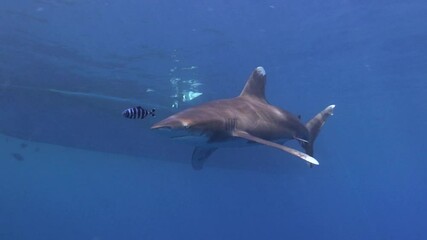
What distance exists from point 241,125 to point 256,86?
1.97 metres

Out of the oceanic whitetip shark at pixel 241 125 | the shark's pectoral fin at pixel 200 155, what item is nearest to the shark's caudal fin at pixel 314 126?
the oceanic whitetip shark at pixel 241 125

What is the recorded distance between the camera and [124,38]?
19656 millimetres

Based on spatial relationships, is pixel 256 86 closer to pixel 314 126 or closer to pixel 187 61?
pixel 314 126

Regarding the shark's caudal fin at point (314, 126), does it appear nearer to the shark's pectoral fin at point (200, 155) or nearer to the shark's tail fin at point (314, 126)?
the shark's tail fin at point (314, 126)

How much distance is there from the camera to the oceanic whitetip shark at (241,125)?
609 centimetres

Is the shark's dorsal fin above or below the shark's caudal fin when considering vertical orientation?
above

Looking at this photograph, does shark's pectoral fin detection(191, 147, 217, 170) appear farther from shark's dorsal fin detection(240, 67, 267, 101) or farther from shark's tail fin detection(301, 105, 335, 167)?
shark's tail fin detection(301, 105, 335, 167)

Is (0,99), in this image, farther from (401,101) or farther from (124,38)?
(401,101)

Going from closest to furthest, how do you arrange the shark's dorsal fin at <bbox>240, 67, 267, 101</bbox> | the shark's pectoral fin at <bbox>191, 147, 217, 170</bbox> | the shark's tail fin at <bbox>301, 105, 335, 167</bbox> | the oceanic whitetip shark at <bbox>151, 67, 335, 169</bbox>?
the oceanic whitetip shark at <bbox>151, 67, 335, 169</bbox> < the shark's pectoral fin at <bbox>191, 147, 217, 170</bbox> < the shark's dorsal fin at <bbox>240, 67, 267, 101</bbox> < the shark's tail fin at <bbox>301, 105, 335, 167</bbox>

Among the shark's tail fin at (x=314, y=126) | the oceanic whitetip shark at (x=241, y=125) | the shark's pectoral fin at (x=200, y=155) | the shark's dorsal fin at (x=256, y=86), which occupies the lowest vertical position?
the shark's pectoral fin at (x=200, y=155)

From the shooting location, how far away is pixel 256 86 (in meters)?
9.03

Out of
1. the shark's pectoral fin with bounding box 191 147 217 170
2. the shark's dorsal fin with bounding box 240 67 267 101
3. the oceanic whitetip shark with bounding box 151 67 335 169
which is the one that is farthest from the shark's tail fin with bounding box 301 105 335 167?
the shark's pectoral fin with bounding box 191 147 217 170

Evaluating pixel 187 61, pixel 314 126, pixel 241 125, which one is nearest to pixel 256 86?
pixel 314 126

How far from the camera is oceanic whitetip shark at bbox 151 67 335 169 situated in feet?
20.0
